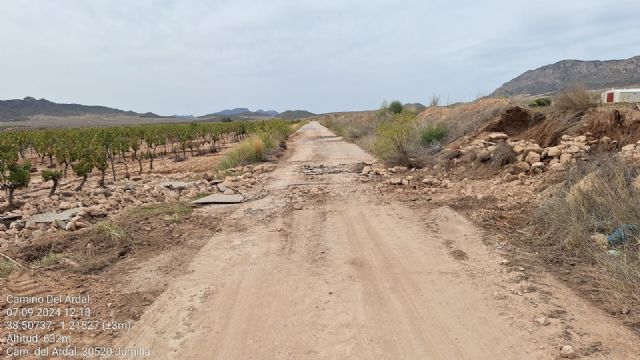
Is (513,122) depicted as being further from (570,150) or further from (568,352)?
(568,352)

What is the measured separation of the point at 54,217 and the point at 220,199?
311cm

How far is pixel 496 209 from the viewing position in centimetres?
823

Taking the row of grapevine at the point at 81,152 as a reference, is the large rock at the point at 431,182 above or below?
below

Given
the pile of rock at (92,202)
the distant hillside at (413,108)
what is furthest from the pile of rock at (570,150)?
the distant hillside at (413,108)

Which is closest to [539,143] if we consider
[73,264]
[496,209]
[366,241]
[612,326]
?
[496,209]

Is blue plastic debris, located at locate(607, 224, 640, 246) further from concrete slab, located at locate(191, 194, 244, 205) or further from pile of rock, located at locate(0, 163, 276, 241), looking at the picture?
pile of rock, located at locate(0, 163, 276, 241)

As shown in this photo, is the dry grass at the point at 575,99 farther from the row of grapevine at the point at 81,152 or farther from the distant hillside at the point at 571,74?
the distant hillside at the point at 571,74

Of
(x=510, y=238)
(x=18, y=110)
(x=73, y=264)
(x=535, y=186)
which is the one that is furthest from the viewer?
(x=18, y=110)

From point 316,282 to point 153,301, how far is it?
175 cm

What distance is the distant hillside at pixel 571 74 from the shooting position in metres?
115

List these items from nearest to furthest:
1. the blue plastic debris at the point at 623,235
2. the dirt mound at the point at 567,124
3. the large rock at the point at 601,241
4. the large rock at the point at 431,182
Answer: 1. the blue plastic debris at the point at 623,235
2. the large rock at the point at 601,241
3. the dirt mound at the point at 567,124
4. the large rock at the point at 431,182

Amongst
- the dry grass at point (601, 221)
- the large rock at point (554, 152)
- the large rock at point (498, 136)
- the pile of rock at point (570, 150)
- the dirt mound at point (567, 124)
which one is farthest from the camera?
the large rock at point (498, 136)

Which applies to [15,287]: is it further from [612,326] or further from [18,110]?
[18,110]

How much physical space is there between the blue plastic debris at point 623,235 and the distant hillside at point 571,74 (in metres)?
115
